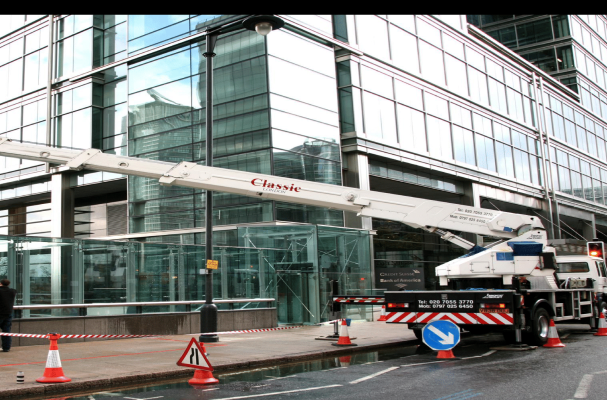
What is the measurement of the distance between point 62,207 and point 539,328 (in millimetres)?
23569

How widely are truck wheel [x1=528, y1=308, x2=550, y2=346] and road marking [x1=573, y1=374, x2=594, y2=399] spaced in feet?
14.9

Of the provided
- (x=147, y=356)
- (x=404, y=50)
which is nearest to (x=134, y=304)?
(x=147, y=356)

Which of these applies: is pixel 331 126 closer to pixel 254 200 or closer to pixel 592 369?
pixel 254 200

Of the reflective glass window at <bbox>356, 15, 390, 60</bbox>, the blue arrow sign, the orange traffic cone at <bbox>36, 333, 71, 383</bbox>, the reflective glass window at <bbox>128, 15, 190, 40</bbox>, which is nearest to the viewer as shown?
the orange traffic cone at <bbox>36, 333, 71, 383</bbox>

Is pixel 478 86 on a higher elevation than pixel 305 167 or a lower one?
higher

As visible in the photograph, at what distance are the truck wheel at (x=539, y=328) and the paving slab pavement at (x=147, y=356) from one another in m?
3.34

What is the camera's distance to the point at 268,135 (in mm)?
25094

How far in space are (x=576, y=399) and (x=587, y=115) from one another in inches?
1990

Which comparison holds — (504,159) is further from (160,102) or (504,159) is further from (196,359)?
(196,359)

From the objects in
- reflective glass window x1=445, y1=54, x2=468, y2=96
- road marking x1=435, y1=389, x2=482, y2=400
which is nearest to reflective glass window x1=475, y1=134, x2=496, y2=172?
reflective glass window x1=445, y1=54, x2=468, y2=96

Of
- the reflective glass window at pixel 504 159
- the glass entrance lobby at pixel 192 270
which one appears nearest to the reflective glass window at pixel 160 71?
the glass entrance lobby at pixel 192 270

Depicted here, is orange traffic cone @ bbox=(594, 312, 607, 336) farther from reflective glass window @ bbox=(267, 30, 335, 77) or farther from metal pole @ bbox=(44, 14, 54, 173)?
metal pole @ bbox=(44, 14, 54, 173)

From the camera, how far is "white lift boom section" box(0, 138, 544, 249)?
43.7ft
